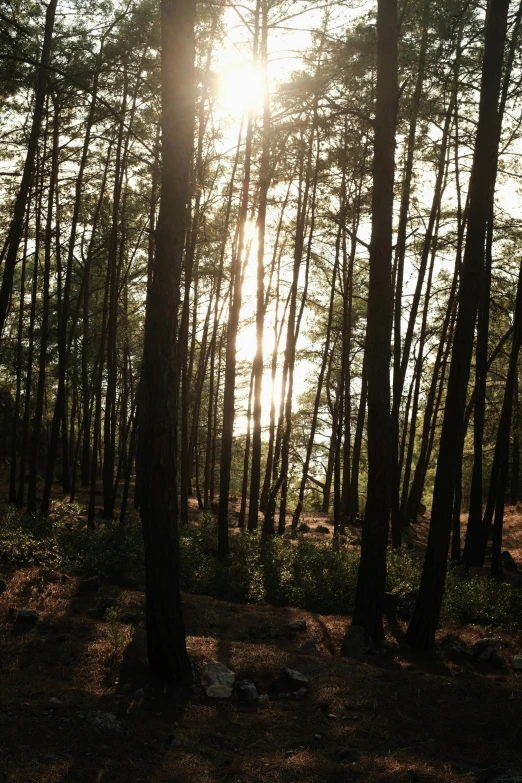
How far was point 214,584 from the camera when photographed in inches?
425

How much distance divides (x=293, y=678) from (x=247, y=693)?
570 mm

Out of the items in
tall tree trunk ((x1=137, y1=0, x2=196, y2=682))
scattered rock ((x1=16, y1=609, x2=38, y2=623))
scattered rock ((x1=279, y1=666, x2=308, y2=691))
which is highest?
tall tree trunk ((x1=137, y1=0, x2=196, y2=682))

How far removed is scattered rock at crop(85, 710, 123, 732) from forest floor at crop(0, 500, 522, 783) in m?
0.01

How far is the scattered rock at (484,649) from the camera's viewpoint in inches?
311

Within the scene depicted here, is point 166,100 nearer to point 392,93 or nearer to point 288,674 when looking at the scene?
point 392,93

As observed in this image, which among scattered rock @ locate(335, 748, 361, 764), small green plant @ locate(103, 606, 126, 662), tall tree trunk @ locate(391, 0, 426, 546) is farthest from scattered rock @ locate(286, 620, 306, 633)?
tall tree trunk @ locate(391, 0, 426, 546)

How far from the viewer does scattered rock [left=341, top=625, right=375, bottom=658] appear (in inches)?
309

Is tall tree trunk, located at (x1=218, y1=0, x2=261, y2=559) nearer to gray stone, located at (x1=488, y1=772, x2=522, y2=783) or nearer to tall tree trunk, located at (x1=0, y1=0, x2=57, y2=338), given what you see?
tall tree trunk, located at (x1=0, y1=0, x2=57, y2=338)

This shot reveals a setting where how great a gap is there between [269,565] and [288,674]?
5.35 meters

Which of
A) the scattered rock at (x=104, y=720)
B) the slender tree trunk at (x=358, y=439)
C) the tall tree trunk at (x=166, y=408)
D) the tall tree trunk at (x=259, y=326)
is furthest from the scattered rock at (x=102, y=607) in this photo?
the slender tree trunk at (x=358, y=439)

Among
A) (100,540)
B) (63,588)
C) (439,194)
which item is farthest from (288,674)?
(439,194)

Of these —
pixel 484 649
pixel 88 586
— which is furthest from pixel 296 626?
pixel 88 586

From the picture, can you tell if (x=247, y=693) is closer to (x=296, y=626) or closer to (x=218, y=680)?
(x=218, y=680)

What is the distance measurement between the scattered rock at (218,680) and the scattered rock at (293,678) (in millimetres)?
469
